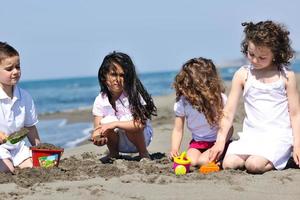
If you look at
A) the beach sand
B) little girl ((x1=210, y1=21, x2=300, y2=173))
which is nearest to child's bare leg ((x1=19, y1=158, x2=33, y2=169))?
the beach sand

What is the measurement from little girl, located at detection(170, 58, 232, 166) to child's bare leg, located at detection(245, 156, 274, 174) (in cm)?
60

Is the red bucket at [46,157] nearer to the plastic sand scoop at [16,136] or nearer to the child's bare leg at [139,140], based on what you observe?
the plastic sand scoop at [16,136]

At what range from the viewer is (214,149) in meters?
5.07

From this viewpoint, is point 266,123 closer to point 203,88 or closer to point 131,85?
point 203,88

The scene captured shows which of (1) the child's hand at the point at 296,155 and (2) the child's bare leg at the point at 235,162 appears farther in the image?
(2) the child's bare leg at the point at 235,162

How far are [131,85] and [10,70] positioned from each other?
3.93 ft

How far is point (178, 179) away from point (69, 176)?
3.04ft

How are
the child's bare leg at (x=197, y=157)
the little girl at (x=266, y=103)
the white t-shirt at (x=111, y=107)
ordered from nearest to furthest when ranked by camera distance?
the little girl at (x=266, y=103)
the child's bare leg at (x=197, y=157)
the white t-shirt at (x=111, y=107)

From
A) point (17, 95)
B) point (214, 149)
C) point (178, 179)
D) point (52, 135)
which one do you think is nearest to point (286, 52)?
point (214, 149)

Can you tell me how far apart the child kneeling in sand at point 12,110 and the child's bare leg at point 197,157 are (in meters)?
1.54

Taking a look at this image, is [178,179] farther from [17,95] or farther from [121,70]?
[17,95]

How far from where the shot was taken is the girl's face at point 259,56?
4934mm

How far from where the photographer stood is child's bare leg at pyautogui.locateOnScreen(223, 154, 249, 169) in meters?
4.92

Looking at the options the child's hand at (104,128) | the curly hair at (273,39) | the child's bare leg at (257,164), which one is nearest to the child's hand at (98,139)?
the child's hand at (104,128)
